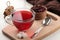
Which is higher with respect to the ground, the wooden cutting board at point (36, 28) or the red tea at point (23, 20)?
the red tea at point (23, 20)

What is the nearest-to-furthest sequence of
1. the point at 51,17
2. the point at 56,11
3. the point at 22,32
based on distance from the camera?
the point at 22,32 < the point at 51,17 < the point at 56,11

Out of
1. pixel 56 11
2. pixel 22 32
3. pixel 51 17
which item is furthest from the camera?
pixel 56 11

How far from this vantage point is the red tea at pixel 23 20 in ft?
2.37

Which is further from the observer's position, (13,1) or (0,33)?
(13,1)

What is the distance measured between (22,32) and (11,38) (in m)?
0.06

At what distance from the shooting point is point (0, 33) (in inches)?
32.0

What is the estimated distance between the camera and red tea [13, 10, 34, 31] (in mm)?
722

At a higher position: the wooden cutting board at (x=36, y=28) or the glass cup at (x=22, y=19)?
the glass cup at (x=22, y=19)

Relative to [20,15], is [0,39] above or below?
below

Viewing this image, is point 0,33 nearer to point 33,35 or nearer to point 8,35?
point 8,35

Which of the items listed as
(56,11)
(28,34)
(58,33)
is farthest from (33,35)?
(56,11)

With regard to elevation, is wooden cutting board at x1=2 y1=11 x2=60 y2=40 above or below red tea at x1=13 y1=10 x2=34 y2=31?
below

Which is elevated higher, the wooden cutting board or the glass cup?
the glass cup

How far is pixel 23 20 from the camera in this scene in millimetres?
719
